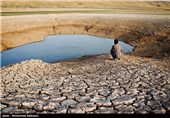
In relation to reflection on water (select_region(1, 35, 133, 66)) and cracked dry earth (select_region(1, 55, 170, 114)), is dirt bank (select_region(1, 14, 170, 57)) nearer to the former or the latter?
reflection on water (select_region(1, 35, 133, 66))

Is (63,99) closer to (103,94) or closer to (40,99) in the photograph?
(40,99)

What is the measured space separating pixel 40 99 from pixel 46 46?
15.5 metres

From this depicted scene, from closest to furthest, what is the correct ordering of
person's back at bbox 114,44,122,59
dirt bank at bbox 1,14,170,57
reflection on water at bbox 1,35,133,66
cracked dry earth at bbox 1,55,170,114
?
cracked dry earth at bbox 1,55,170,114, person's back at bbox 114,44,122,59, reflection on water at bbox 1,35,133,66, dirt bank at bbox 1,14,170,57

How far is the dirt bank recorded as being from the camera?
68.2 feet

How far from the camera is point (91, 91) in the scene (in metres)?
8.04

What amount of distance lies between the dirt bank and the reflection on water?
0.88m

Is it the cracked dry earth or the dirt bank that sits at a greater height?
the dirt bank

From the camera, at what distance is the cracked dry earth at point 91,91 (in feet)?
22.1

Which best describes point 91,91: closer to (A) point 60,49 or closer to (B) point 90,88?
(B) point 90,88

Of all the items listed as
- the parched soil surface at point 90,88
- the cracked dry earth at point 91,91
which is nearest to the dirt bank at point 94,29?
the parched soil surface at point 90,88

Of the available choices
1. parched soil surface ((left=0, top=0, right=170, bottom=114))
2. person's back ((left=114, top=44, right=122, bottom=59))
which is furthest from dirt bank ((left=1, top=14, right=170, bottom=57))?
person's back ((left=114, top=44, right=122, bottom=59))

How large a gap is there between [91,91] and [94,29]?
67.6 feet

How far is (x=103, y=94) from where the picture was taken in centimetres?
775

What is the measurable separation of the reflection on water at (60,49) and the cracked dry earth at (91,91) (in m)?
7.22
